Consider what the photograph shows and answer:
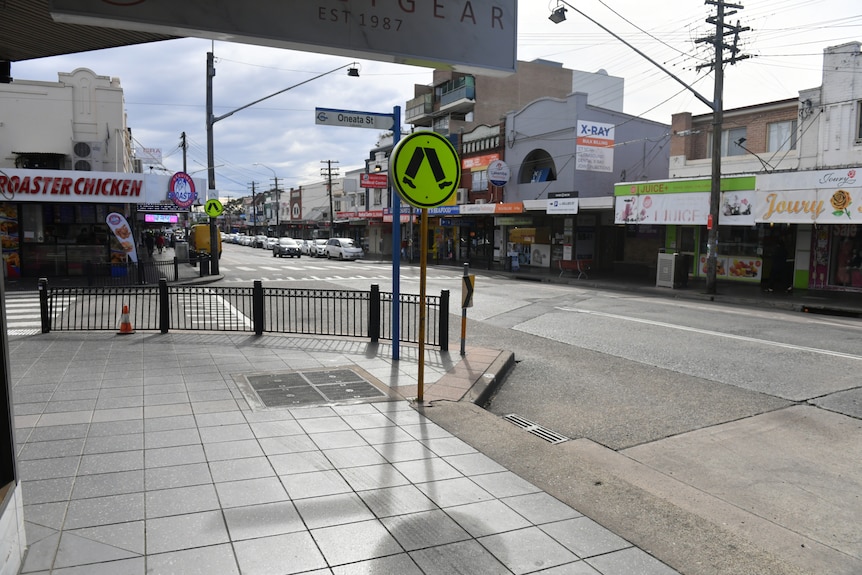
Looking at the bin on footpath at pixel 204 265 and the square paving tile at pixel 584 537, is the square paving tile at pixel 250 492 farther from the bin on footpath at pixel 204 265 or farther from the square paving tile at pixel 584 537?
the bin on footpath at pixel 204 265

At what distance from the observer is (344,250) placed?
143ft

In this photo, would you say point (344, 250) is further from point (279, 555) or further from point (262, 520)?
point (279, 555)

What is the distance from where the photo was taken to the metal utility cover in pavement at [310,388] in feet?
22.3

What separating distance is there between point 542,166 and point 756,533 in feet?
106

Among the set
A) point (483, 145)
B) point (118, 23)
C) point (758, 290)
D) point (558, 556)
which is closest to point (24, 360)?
point (118, 23)

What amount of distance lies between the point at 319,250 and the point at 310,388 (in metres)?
42.2

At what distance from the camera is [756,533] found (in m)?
4.23

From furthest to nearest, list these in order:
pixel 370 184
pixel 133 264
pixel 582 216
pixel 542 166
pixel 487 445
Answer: pixel 542 166 < pixel 582 216 < pixel 370 184 < pixel 133 264 < pixel 487 445

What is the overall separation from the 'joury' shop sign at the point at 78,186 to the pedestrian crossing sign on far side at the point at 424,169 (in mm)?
20277

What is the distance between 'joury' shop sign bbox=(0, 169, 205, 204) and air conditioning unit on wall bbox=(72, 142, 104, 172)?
14.8 ft

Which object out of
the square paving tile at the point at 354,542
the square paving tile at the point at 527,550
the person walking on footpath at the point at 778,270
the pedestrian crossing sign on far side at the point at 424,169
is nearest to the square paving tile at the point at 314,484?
the square paving tile at the point at 354,542

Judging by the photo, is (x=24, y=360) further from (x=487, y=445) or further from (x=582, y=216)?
(x=582, y=216)

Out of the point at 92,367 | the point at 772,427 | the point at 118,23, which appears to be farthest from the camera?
the point at 92,367

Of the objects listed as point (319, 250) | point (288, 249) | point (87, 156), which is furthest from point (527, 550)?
point (288, 249)
